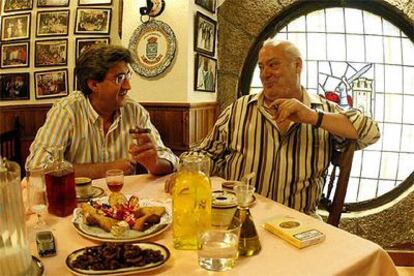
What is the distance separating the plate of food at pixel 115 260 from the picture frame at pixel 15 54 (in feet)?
8.47

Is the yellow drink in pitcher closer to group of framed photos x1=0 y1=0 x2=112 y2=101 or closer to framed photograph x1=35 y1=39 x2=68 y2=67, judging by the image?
group of framed photos x1=0 y1=0 x2=112 y2=101

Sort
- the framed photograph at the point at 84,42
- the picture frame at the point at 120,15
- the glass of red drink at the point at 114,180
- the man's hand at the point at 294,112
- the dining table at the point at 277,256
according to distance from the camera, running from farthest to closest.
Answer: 1. the framed photograph at the point at 84,42
2. the picture frame at the point at 120,15
3. the man's hand at the point at 294,112
4. the glass of red drink at the point at 114,180
5. the dining table at the point at 277,256

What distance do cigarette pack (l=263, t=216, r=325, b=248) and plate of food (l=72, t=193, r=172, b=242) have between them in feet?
0.95

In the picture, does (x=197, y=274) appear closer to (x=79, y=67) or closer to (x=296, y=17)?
(x=79, y=67)

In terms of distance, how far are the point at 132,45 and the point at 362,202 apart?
2055mm

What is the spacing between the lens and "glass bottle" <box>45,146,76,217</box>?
111cm

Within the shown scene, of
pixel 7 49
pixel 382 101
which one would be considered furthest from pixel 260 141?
pixel 7 49

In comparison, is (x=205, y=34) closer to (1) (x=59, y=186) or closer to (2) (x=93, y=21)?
(2) (x=93, y=21)

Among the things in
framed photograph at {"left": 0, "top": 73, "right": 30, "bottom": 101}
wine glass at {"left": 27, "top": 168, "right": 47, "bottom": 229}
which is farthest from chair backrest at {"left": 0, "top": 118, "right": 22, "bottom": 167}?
wine glass at {"left": 27, "top": 168, "right": 47, "bottom": 229}

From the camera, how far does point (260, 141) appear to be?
1723 mm

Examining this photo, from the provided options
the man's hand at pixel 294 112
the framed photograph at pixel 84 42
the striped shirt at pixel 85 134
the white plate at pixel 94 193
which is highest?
the framed photograph at pixel 84 42

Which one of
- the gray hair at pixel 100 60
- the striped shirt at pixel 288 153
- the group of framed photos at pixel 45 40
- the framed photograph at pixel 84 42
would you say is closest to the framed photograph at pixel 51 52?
the group of framed photos at pixel 45 40

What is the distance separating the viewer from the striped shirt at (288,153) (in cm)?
165

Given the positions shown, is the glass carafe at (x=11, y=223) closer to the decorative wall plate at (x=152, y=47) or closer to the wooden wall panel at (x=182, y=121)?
the wooden wall panel at (x=182, y=121)
